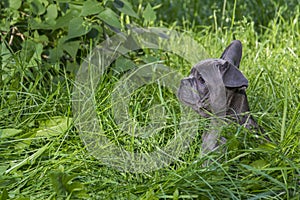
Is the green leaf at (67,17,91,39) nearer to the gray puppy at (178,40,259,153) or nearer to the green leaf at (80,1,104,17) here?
the green leaf at (80,1,104,17)

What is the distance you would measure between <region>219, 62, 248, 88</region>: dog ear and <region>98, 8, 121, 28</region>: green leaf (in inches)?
37.5

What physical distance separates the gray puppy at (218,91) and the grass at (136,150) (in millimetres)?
52

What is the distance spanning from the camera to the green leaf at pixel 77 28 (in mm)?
2980

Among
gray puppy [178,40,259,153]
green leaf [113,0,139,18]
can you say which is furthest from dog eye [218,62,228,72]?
green leaf [113,0,139,18]

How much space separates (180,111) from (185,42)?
1.09 meters

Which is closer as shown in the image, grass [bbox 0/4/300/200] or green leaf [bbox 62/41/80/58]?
grass [bbox 0/4/300/200]

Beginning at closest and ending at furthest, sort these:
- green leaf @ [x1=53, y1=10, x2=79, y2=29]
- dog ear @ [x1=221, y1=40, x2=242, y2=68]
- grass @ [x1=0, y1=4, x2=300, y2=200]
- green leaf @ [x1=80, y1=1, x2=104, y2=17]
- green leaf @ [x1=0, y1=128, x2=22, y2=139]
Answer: grass @ [x1=0, y1=4, x2=300, y2=200] → dog ear @ [x1=221, y1=40, x2=242, y2=68] → green leaf @ [x1=0, y1=128, x2=22, y2=139] → green leaf @ [x1=80, y1=1, x2=104, y2=17] → green leaf @ [x1=53, y1=10, x2=79, y2=29]

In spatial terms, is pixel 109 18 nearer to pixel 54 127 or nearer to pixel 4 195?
pixel 54 127

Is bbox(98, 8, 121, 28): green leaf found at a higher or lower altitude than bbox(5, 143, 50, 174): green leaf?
higher

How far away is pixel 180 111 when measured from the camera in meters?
2.67

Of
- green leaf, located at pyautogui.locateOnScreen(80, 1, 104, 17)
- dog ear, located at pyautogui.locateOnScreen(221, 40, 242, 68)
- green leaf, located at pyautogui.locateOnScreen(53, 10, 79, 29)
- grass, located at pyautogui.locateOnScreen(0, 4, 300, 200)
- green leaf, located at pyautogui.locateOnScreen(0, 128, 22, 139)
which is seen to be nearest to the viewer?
grass, located at pyautogui.locateOnScreen(0, 4, 300, 200)

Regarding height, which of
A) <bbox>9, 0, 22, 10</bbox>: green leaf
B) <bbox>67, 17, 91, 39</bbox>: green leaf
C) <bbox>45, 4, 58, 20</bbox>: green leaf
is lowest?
<bbox>67, 17, 91, 39</bbox>: green leaf

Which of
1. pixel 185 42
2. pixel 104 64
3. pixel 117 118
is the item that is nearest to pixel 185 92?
pixel 117 118

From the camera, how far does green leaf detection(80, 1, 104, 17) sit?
2.96 metres
